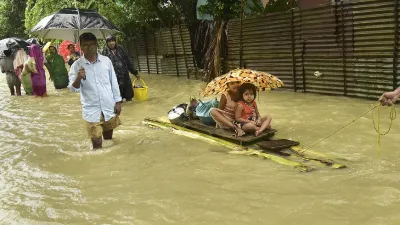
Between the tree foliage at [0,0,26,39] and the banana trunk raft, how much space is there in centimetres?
3364

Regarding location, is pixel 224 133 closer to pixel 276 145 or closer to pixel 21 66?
pixel 276 145

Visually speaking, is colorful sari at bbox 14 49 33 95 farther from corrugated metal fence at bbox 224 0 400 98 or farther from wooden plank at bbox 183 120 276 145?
wooden plank at bbox 183 120 276 145

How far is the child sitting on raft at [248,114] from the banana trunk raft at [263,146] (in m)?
0.14

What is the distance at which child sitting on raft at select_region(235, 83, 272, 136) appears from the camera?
579 cm

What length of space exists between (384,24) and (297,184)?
516 centimetres

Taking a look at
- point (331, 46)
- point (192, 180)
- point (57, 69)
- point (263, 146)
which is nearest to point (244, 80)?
point (263, 146)

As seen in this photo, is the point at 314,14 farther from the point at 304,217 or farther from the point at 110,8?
the point at 110,8

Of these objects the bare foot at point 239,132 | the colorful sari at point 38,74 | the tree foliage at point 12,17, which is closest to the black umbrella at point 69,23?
the bare foot at point 239,132

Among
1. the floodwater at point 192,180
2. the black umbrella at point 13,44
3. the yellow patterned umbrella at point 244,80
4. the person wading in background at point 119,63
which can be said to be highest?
the black umbrella at point 13,44

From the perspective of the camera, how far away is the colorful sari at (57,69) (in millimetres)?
14109

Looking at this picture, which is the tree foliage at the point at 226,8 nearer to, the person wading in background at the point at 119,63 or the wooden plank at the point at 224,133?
the person wading in background at the point at 119,63

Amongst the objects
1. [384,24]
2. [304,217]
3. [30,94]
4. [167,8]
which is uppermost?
[167,8]

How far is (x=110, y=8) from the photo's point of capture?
15.9m

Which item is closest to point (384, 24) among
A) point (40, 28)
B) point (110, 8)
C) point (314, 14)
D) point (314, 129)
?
point (314, 14)
